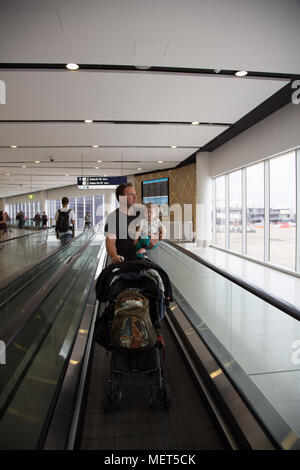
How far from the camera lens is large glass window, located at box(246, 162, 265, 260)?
33.9 feet

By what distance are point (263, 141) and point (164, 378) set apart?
26.8 ft

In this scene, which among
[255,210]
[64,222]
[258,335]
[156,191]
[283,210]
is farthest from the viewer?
[156,191]

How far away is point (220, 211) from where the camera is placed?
1382 cm

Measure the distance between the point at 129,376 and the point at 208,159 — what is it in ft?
39.5

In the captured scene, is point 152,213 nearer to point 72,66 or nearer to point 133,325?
point 133,325

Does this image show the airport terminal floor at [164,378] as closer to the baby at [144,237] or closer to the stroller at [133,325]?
the stroller at [133,325]

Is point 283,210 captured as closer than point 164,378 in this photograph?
No

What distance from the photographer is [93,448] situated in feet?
7.32

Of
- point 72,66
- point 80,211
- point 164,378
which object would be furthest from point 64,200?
point 80,211

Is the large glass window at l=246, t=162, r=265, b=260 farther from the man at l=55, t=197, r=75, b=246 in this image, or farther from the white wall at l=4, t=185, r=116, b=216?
the white wall at l=4, t=185, r=116, b=216

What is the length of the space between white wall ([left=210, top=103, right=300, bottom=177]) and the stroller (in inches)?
266

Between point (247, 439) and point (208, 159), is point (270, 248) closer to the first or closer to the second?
point (208, 159)

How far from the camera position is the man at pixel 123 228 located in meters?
3.25

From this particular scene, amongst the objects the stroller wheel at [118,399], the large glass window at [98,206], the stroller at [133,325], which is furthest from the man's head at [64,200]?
the large glass window at [98,206]
